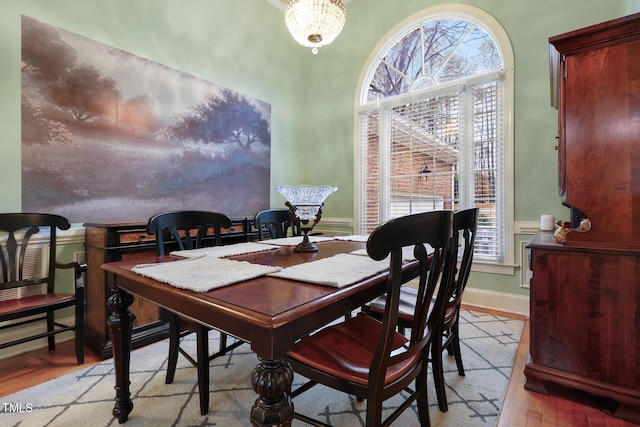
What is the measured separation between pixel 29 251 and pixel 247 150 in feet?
7.12

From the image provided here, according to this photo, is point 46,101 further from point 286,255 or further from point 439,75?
point 439,75

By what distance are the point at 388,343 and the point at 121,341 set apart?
1184mm

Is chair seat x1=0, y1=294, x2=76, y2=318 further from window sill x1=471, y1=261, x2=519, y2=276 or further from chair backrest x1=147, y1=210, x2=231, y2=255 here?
window sill x1=471, y1=261, x2=519, y2=276

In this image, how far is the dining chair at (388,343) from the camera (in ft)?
2.80

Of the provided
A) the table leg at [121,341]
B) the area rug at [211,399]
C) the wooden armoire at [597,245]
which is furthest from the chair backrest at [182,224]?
the wooden armoire at [597,245]

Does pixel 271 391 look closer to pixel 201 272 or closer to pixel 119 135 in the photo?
pixel 201 272

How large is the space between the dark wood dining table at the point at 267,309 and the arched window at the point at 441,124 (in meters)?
2.27

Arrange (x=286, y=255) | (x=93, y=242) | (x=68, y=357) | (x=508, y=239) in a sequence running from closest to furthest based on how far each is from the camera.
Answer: (x=286, y=255)
(x=68, y=357)
(x=93, y=242)
(x=508, y=239)

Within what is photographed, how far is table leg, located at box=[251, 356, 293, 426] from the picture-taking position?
30.3 inches

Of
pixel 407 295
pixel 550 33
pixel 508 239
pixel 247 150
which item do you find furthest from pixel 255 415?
pixel 550 33

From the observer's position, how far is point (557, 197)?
2.73 metres

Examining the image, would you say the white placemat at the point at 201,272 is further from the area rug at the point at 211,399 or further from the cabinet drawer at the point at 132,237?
the cabinet drawer at the point at 132,237

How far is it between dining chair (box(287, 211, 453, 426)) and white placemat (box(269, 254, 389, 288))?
0.52ft

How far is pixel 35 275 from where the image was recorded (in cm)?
222
